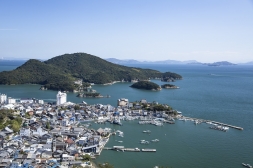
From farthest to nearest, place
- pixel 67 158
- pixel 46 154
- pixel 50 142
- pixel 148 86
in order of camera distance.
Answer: pixel 148 86 → pixel 50 142 → pixel 46 154 → pixel 67 158

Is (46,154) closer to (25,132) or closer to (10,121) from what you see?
(25,132)

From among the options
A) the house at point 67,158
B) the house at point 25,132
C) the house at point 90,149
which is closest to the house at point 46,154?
the house at point 67,158

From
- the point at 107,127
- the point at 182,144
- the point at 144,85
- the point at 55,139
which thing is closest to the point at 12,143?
the point at 55,139

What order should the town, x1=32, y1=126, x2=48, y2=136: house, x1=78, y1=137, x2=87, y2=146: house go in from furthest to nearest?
x1=32, y1=126, x2=48, y2=136: house → x1=78, y1=137, x2=87, y2=146: house → the town

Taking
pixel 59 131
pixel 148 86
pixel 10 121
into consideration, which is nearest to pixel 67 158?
pixel 59 131

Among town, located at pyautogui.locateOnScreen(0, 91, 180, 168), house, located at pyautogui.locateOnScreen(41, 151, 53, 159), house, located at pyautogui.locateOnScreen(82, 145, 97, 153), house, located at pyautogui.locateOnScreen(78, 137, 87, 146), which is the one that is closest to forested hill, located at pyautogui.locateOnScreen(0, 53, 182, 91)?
town, located at pyautogui.locateOnScreen(0, 91, 180, 168)

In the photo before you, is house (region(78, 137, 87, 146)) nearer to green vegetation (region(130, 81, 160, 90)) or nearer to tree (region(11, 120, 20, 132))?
tree (region(11, 120, 20, 132))

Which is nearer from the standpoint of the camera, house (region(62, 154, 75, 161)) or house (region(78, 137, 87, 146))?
house (region(62, 154, 75, 161))

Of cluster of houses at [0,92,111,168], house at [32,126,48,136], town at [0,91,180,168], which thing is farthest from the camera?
house at [32,126,48,136]

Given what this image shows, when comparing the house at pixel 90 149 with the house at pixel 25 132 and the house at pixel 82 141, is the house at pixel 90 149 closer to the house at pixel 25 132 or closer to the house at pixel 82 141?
the house at pixel 82 141
